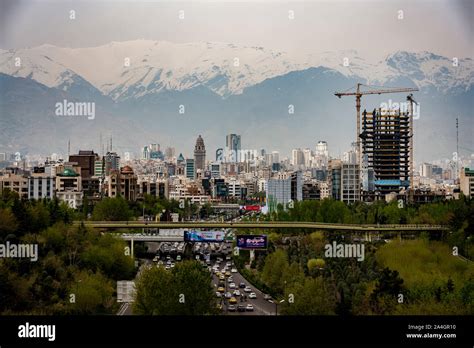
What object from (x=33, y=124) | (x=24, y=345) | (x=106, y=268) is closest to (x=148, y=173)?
(x=33, y=124)

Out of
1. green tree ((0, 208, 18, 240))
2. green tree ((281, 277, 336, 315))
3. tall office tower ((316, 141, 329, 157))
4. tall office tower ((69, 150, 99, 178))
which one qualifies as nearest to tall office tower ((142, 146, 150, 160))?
tall office tower ((69, 150, 99, 178))

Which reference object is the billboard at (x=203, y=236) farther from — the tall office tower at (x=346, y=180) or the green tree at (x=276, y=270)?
the tall office tower at (x=346, y=180)

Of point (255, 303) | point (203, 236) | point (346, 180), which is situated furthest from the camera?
point (346, 180)

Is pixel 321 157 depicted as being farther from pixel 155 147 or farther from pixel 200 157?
pixel 155 147

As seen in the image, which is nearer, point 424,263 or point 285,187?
point 424,263
